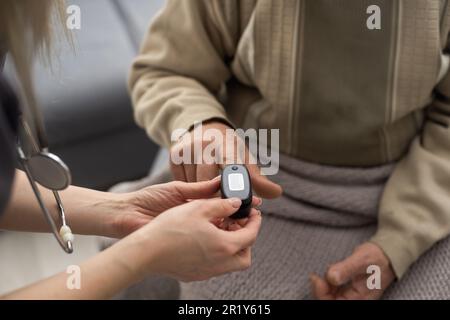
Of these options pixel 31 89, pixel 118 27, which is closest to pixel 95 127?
pixel 118 27

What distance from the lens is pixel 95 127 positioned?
3.74ft

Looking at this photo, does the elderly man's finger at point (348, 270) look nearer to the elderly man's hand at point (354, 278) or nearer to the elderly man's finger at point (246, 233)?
the elderly man's hand at point (354, 278)

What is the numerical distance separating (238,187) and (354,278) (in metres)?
0.26

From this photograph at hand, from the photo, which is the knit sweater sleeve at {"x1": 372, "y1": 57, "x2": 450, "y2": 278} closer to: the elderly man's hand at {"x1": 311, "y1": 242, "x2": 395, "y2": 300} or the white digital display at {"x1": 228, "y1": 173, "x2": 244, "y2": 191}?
the elderly man's hand at {"x1": 311, "y1": 242, "x2": 395, "y2": 300}

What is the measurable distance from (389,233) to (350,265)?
0.07 m

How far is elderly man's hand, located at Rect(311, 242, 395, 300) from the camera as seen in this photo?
74 centimetres

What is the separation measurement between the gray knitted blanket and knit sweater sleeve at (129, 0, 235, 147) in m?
0.15

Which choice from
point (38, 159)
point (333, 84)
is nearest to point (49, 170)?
point (38, 159)

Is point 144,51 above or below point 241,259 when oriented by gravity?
above

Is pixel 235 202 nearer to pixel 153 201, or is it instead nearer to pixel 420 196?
pixel 153 201

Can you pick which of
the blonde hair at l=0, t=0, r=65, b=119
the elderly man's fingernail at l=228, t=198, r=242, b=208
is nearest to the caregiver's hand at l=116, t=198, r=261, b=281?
the elderly man's fingernail at l=228, t=198, r=242, b=208

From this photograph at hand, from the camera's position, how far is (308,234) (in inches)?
31.2
